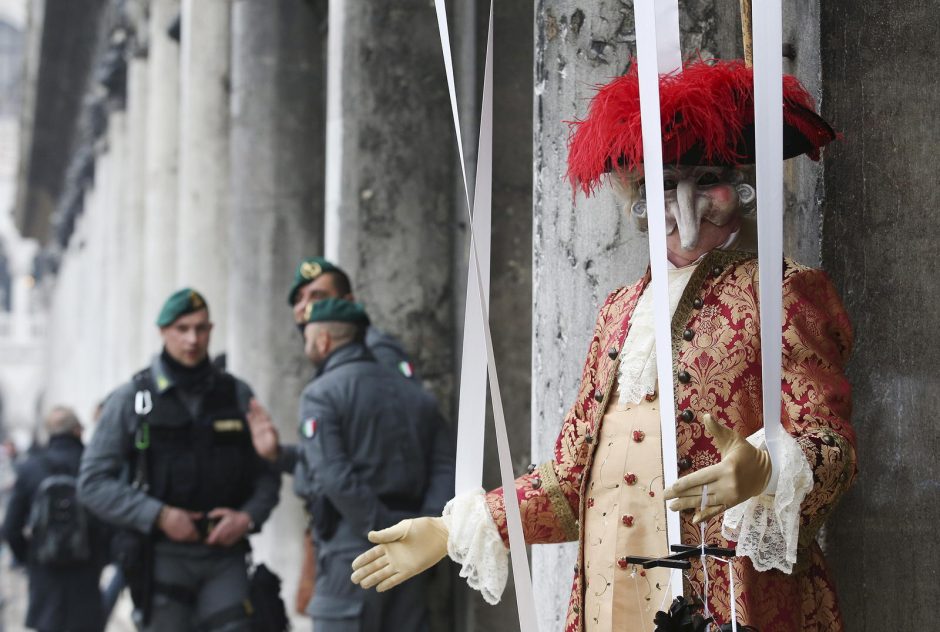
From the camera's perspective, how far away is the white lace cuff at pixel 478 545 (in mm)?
3213

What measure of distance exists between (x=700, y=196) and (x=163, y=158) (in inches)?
473

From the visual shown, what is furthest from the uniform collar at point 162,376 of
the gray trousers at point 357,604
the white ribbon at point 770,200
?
the white ribbon at point 770,200

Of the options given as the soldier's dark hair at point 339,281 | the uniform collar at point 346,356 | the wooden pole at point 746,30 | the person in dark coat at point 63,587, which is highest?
the wooden pole at point 746,30

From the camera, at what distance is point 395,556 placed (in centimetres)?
314

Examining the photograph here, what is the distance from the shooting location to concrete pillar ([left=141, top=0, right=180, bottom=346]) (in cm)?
1444

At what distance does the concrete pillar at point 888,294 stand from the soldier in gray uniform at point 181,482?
290cm

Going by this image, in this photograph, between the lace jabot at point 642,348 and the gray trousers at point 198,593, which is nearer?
the lace jabot at point 642,348

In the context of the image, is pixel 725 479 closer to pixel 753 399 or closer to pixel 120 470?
pixel 753 399

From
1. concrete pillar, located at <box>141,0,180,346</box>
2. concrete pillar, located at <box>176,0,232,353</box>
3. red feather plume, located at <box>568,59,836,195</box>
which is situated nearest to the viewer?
red feather plume, located at <box>568,59,836,195</box>

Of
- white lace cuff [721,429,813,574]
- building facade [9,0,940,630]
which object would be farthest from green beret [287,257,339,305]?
white lace cuff [721,429,813,574]

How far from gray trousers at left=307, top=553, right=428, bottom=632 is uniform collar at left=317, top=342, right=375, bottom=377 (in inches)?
28.9

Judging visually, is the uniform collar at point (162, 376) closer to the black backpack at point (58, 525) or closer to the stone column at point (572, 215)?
the stone column at point (572, 215)

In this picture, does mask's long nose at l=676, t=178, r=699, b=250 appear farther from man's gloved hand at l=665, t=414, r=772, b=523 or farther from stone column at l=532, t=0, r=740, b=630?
stone column at l=532, t=0, r=740, b=630

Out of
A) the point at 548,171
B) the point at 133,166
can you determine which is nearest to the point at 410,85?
the point at 548,171
